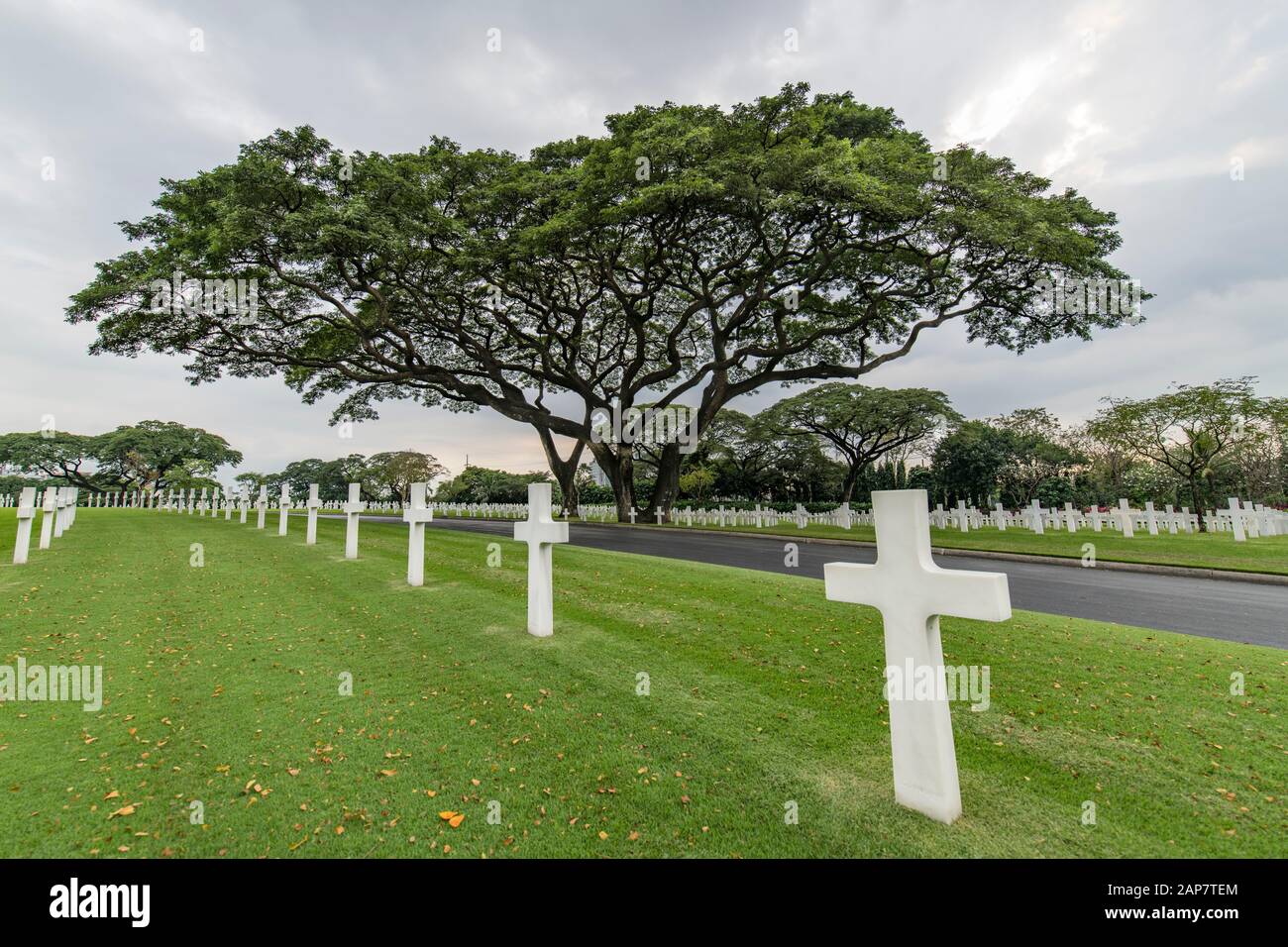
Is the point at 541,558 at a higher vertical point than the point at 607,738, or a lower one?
higher

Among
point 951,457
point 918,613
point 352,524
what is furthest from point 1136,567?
point 951,457

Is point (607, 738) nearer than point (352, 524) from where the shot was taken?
Yes

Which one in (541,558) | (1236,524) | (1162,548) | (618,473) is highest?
(618,473)

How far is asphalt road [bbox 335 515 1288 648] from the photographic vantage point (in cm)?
682

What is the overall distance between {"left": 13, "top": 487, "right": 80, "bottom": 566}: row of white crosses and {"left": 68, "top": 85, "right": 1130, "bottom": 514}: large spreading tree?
20.3ft

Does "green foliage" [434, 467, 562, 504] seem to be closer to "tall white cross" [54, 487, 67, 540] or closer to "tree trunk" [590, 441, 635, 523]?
"tree trunk" [590, 441, 635, 523]

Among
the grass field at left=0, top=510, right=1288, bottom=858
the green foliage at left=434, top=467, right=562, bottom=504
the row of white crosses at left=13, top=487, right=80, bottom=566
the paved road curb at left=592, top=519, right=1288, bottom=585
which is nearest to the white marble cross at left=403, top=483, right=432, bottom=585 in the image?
the grass field at left=0, top=510, right=1288, bottom=858

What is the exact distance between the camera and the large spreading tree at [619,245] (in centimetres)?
1588

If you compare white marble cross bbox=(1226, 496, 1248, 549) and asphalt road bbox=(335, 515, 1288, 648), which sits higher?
white marble cross bbox=(1226, 496, 1248, 549)

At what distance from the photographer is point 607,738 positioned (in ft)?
11.5

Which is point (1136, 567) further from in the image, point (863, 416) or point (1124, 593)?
point (863, 416)

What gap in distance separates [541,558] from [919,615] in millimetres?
3977
